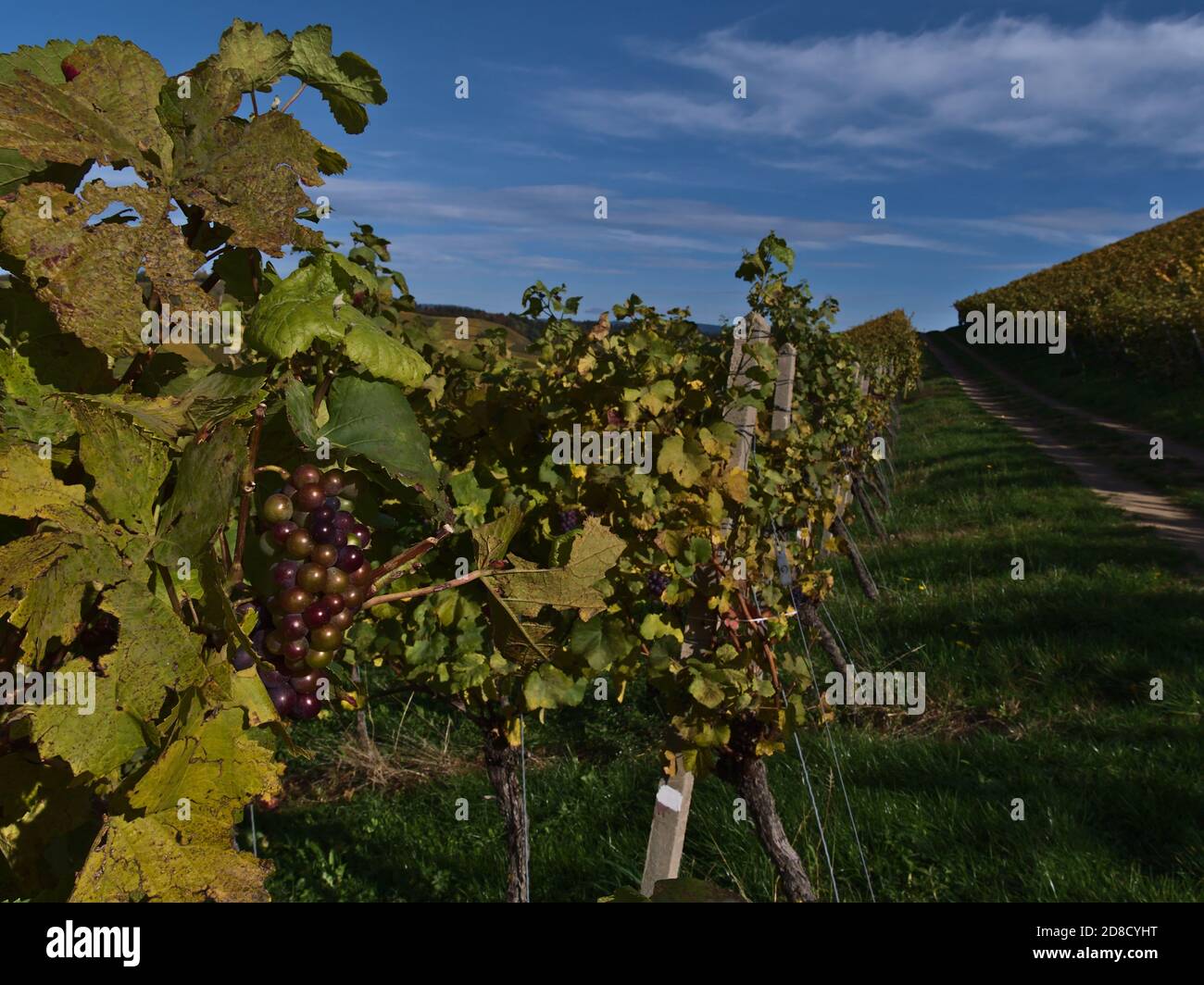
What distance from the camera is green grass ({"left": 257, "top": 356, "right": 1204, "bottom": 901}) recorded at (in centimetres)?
391

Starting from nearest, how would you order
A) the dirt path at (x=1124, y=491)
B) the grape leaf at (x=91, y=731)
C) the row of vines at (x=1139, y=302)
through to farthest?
the grape leaf at (x=91, y=731) → the dirt path at (x=1124, y=491) → the row of vines at (x=1139, y=302)

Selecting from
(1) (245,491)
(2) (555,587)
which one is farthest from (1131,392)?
(1) (245,491)

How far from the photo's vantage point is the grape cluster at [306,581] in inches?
49.4

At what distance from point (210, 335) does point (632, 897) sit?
2.85 ft

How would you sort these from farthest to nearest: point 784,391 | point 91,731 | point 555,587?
point 784,391 < point 555,587 < point 91,731

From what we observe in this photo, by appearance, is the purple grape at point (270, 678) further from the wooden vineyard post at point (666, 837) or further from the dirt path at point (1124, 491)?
the dirt path at point (1124, 491)

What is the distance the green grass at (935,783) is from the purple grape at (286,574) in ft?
10.2

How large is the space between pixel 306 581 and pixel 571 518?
84.5 inches

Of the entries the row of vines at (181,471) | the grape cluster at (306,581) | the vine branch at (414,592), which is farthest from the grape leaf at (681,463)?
the grape cluster at (306,581)

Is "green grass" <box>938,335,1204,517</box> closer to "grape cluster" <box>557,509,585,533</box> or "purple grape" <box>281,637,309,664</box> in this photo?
"grape cluster" <box>557,509,585,533</box>

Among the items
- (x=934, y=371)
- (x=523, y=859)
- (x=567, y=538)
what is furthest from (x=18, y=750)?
(x=934, y=371)

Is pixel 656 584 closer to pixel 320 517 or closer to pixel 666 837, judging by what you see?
pixel 666 837

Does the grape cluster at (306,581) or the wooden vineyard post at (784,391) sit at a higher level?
the wooden vineyard post at (784,391)

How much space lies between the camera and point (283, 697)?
51.7 inches
